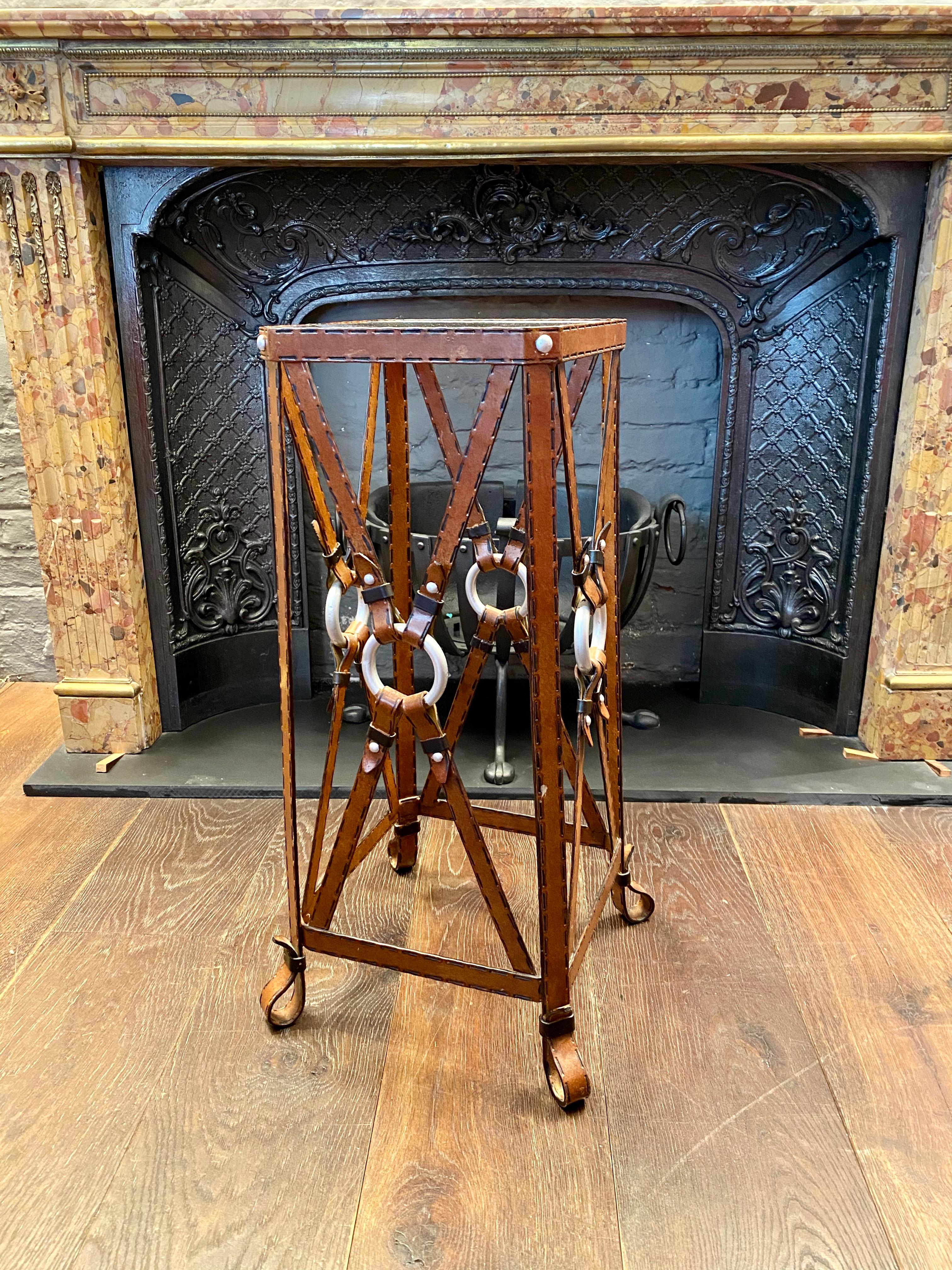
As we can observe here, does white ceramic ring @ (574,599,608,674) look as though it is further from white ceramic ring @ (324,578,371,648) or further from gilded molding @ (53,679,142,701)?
gilded molding @ (53,679,142,701)

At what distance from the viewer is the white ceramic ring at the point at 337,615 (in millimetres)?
1150

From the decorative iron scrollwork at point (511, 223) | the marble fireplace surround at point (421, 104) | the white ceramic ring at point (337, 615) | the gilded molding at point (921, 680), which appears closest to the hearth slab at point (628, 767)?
the gilded molding at point (921, 680)

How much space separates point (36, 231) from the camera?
1692mm

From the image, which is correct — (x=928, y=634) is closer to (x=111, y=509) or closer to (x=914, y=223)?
(x=914, y=223)

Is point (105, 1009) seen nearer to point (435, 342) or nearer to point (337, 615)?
point (337, 615)

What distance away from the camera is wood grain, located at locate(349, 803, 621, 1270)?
3.14 feet

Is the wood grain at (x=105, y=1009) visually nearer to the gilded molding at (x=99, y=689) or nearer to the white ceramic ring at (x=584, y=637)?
the gilded molding at (x=99, y=689)

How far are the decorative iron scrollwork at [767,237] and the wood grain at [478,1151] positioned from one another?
142 centimetres

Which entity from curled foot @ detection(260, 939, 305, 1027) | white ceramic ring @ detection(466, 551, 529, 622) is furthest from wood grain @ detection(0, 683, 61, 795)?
A: white ceramic ring @ detection(466, 551, 529, 622)

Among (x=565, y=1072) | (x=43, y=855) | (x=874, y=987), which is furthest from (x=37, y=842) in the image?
(x=874, y=987)

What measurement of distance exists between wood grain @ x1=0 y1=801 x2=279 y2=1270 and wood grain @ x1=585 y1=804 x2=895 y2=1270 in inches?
20.6

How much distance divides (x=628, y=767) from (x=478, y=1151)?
0.98 metres

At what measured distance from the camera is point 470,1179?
3.38 feet

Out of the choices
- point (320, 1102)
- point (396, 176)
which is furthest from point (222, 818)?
point (396, 176)
